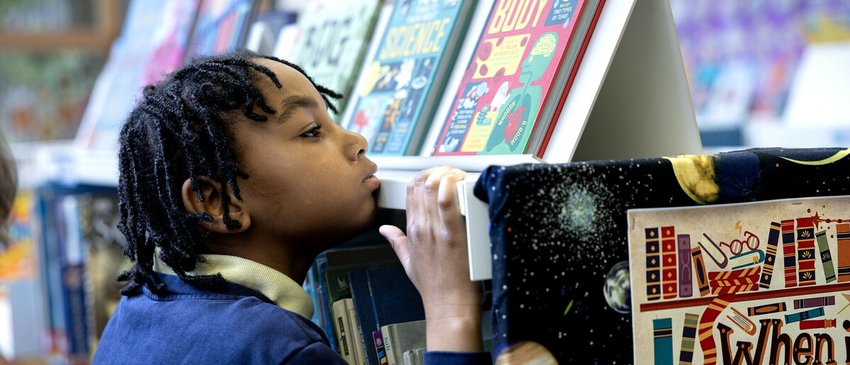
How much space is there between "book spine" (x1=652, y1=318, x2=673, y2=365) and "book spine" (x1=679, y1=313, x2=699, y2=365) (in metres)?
0.01

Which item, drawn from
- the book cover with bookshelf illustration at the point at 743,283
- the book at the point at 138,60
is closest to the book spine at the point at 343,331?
the book cover with bookshelf illustration at the point at 743,283

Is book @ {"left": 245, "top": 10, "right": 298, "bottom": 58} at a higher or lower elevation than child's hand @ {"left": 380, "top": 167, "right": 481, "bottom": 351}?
higher

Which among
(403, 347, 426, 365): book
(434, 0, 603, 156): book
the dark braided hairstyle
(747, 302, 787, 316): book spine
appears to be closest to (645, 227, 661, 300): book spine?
(747, 302, 787, 316): book spine

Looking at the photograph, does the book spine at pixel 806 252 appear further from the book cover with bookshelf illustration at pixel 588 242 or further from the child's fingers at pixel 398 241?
the child's fingers at pixel 398 241

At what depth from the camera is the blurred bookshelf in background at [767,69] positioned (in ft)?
10.7

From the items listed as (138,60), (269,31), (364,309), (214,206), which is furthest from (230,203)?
(138,60)

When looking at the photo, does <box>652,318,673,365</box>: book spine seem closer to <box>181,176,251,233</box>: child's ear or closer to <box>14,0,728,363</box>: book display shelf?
<box>14,0,728,363</box>: book display shelf

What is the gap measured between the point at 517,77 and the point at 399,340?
350mm

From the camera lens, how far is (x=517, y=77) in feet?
3.69

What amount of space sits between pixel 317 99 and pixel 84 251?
151 centimetres

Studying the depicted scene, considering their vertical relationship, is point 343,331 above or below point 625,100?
below

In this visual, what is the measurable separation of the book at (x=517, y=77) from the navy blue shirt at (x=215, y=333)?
0.90 feet

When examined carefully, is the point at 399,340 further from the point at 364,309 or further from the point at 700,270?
the point at 700,270

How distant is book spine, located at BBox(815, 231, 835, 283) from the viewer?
0.95 m
